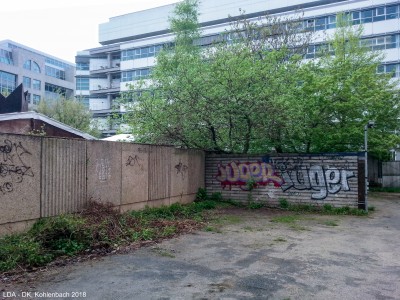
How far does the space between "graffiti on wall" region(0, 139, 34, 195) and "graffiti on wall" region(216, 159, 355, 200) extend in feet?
26.9

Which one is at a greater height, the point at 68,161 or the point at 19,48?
the point at 19,48

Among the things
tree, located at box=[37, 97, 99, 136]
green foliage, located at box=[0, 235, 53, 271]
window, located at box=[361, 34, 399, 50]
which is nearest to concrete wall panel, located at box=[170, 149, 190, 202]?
green foliage, located at box=[0, 235, 53, 271]

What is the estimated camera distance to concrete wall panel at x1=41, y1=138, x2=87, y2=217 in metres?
7.40

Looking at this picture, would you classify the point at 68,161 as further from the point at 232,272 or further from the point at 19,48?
the point at 19,48

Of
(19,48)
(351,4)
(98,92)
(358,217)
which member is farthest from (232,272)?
(19,48)

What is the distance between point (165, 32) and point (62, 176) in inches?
1866

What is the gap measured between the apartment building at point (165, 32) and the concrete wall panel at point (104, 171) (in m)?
17.5

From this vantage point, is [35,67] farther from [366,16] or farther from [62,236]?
[62,236]

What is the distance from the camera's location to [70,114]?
92.7 feet

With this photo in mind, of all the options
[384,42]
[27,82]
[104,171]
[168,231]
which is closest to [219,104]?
[104,171]

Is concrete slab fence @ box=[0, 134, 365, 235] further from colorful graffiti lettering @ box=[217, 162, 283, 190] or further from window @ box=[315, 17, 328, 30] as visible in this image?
window @ box=[315, 17, 328, 30]

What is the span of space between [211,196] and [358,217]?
213 inches

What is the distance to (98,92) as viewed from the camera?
5566 centimetres

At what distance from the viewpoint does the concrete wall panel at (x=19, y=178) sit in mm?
6551
